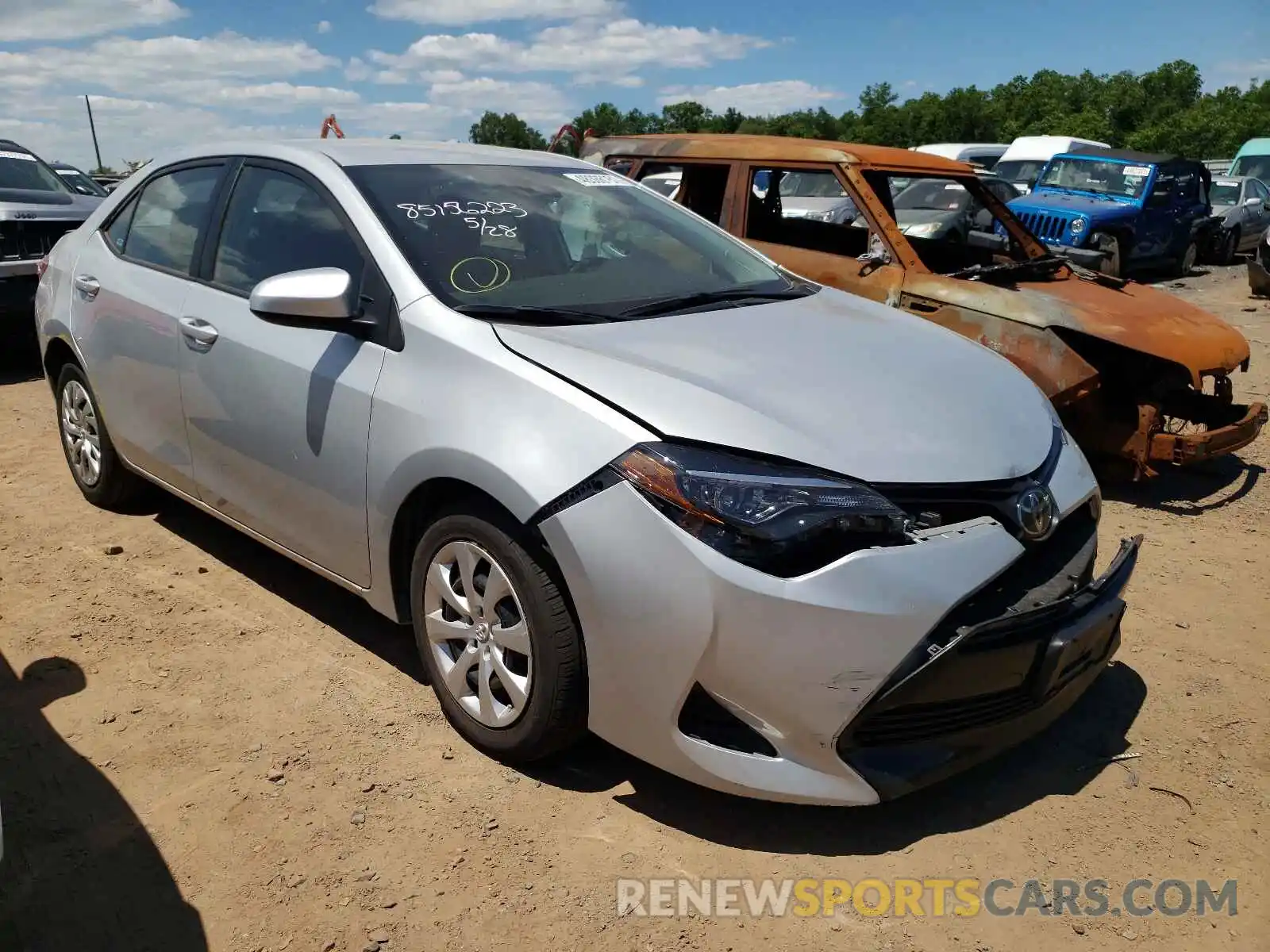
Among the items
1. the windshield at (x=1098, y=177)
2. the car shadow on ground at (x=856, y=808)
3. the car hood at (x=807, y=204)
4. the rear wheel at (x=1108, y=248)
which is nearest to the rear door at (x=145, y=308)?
the car shadow on ground at (x=856, y=808)

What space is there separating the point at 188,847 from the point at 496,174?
2398 mm

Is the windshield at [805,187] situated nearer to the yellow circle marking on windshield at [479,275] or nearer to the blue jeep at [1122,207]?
the blue jeep at [1122,207]

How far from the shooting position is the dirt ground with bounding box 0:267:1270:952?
2.37 m

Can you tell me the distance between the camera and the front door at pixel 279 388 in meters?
3.10

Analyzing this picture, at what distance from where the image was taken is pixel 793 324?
321 cm

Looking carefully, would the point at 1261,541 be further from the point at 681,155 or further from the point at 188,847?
the point at 188,847

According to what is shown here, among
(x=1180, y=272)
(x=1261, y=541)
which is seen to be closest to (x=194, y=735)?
(x=1261, y=541)

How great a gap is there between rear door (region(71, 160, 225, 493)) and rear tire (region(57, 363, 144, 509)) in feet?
0.56

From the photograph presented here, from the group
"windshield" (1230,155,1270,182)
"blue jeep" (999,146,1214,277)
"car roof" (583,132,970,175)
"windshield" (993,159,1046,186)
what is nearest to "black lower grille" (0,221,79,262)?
"car roof" (583,132,970,175)

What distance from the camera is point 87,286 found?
14.3 ft

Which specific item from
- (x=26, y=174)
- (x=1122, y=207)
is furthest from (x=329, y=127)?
(x=1122, y=207)

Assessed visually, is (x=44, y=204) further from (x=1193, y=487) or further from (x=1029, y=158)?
(x=1029, y=158)

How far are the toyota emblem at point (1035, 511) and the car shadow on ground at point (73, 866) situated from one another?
2220mm

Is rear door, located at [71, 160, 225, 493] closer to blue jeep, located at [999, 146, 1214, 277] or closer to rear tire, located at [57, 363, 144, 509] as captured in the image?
rear tire, located at [57, 363, 144, 509]
